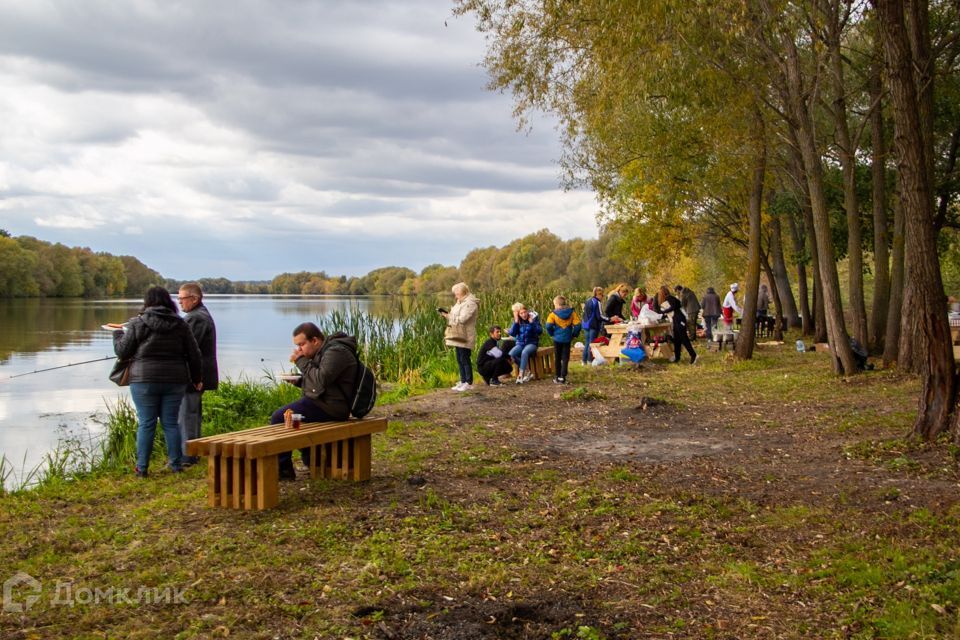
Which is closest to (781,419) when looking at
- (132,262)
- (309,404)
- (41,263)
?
(309,404)

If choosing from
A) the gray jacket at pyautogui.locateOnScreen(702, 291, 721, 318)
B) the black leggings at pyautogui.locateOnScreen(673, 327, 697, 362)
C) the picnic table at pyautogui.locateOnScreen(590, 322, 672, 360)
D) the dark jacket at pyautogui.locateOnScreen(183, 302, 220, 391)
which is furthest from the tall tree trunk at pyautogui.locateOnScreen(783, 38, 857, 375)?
the gray jacket at pyautogui.locateOnScreen(702, 291, 721, 318)

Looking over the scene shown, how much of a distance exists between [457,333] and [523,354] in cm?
180

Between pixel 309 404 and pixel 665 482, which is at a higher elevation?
pixel 309 404

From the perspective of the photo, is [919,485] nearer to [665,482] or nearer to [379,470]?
[665,482]

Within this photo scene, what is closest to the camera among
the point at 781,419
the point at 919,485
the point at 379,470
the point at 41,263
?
the point at 919,485

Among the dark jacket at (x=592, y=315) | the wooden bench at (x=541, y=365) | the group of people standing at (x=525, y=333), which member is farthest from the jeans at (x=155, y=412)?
the dark jacket at (x=592, y=315)

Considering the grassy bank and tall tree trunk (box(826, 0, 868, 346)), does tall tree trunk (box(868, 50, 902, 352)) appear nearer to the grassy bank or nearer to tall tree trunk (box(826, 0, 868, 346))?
tall tree trunk (box(826, 0, 868, 346))

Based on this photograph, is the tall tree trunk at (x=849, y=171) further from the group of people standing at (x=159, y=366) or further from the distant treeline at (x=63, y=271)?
the distant treeline at (x=63, y=271)

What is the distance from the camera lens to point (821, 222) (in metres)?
13.4

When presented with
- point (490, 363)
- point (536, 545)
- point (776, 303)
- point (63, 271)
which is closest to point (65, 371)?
point (490, 363)

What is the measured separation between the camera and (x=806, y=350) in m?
19.1

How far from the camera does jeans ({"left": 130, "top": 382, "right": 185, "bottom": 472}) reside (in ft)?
25.1

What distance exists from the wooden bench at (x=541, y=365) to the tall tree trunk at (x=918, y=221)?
290 inches

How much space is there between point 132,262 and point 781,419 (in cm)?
9519
